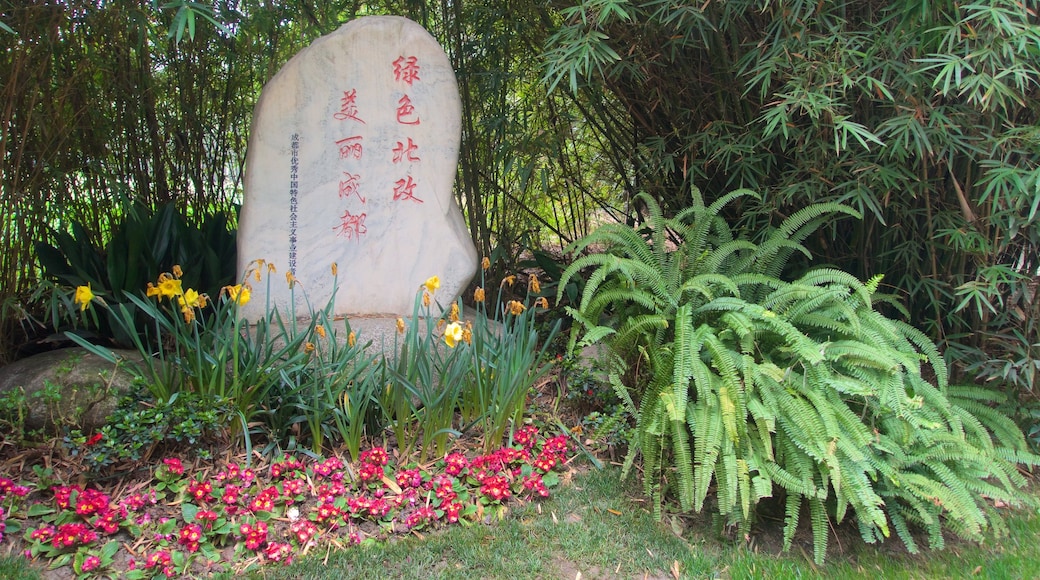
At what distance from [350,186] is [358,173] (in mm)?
69

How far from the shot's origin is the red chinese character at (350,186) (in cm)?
346

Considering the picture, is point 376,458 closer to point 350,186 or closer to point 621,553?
point 621,553

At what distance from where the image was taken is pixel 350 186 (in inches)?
136

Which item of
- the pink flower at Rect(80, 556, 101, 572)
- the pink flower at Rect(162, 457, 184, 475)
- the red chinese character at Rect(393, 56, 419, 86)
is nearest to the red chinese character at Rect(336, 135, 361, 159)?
the red chinese character at Rect(393, 56, 419, 86)

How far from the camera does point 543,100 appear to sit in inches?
165

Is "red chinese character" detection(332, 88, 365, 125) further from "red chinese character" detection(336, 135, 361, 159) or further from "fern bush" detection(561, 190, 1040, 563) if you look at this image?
"fern bush" detection(561, 190, 1040, 563)

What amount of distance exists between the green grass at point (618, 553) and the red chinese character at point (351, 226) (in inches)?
56.3

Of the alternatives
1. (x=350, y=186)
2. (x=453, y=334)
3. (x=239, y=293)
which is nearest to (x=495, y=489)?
(x=453, y=334)

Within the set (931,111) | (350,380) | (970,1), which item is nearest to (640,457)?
(350,380)

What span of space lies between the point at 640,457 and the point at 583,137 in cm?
206

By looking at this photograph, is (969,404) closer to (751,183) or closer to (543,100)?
(751,183)

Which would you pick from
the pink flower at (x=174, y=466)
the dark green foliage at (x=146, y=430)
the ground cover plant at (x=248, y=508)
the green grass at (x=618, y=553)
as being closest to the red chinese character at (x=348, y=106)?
the dark green foliage at (x=146, y=430)

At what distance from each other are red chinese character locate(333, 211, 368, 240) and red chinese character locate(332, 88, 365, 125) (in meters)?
0.43

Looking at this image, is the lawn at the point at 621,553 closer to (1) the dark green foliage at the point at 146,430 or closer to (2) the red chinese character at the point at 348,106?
(1) the dark green foliage at the point at 146,430
